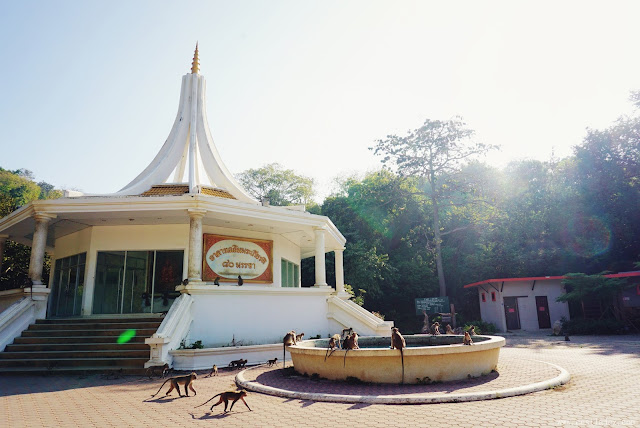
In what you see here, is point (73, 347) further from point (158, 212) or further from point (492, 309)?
point (492, 309)

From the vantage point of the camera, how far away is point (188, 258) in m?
14.6

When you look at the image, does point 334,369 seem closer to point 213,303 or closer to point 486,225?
point 213,303

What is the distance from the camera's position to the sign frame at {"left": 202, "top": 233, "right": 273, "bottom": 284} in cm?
1605

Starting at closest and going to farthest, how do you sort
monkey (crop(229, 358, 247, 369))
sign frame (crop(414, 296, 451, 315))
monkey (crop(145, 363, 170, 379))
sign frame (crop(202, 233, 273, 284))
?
monkey (crop(145, 363, 170, 379))
monkey (crop(229, 358, 247, 369))
sign frame (crop(202, 233, 273, 284))
sign frame (crop(414, 296, 451, 315))

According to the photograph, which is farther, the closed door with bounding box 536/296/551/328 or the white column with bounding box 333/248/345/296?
the closed door with bounding box 536/296/551/328

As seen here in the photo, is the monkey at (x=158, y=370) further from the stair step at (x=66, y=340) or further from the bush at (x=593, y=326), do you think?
the bush at (x=593, y=326)

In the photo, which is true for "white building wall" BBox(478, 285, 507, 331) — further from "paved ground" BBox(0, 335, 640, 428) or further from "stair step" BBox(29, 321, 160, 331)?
"stair step" BBox(29, 321, 160, 331)

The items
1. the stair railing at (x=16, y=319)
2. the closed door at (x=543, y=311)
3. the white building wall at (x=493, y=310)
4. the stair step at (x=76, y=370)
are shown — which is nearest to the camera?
the stair step at (x=76, y=370)

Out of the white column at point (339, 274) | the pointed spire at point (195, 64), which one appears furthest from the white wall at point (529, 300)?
the pointed spire at point (195, 64)

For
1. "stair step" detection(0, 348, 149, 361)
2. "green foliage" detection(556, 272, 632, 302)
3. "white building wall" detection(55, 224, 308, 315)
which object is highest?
"white building wall" detection(55, 224, 308, 315)

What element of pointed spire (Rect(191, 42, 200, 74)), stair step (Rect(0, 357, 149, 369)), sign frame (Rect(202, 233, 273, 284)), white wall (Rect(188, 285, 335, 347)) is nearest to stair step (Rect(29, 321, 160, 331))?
white wall (Rect(188, 285, 335, 347))

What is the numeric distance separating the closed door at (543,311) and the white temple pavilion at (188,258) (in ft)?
44.2

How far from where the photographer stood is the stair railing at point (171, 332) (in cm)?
1073

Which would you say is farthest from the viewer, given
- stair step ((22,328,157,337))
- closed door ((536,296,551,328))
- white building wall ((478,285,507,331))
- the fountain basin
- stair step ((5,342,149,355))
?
white building wall ((478,285,507,331))
